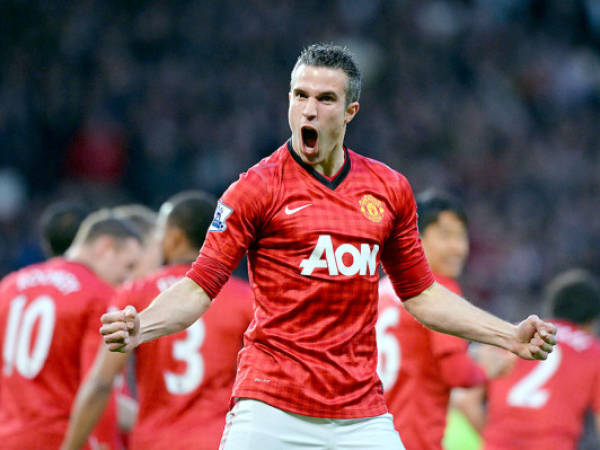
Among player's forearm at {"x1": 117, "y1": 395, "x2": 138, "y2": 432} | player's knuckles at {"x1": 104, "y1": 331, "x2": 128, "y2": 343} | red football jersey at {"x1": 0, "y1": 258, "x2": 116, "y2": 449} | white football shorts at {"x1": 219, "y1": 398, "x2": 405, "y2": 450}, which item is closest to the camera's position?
player's knuckles at {"x1": 104, "y1": 331, "x2": 128, "y2": 343}

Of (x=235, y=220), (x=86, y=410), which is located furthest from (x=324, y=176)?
(x=86, y=410)

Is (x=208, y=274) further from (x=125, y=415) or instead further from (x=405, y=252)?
(x=125, y=415)

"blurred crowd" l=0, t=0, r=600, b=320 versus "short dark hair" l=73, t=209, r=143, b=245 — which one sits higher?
"blurred crowd" l=0, t=0, r=600, b=320

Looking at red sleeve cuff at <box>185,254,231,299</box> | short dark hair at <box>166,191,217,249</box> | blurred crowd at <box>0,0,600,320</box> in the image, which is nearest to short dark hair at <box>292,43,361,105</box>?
red sleeve cuff at <box>185,254,231,299</box>

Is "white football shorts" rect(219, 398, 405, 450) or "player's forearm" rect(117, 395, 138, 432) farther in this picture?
"player's forearm" rect(117, 395, 138, 432)

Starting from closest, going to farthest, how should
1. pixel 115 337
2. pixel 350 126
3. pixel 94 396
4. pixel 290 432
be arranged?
pixel 115 337 → pixel 290 432 → pixel 94 396 → pixel 350 126

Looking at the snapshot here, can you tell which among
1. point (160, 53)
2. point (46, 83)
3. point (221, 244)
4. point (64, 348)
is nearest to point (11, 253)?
point (46, 83)

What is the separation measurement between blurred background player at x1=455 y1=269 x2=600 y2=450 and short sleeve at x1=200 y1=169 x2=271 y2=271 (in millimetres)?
3837

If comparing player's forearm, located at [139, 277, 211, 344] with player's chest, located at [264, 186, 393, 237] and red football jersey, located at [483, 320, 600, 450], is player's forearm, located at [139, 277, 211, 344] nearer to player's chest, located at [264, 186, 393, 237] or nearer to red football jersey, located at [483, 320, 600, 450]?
player's chest, located at [264, 186, 393, 237]

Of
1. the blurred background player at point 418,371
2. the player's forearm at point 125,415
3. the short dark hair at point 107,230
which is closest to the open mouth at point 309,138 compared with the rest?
the blurred background player at point 418,371

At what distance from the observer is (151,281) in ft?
16.4

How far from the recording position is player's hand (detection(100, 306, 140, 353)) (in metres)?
3.09

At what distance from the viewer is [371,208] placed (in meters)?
3.69

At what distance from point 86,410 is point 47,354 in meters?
0.62
